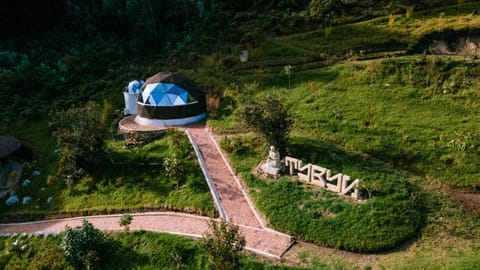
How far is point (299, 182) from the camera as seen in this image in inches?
794

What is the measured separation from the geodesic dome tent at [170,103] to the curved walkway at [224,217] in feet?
20.3

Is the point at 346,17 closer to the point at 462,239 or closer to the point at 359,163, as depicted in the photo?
the point at 359,163

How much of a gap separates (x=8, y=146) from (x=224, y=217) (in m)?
16.7

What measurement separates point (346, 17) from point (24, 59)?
3786cm

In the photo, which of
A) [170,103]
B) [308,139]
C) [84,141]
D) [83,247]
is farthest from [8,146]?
[308,139]

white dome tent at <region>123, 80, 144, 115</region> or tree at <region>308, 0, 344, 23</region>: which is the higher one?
tree at <region>308, 0, 344, 23</region>

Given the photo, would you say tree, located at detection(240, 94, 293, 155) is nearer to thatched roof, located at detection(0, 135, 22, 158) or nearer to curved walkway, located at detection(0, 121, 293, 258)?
curved walkway, located at detection(0, 121, 293, 258)

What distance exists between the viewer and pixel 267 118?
20797mm

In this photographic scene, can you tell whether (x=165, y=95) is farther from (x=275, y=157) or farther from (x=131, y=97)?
(x=275, y=157)

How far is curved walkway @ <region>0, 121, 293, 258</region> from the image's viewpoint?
17.1 metres

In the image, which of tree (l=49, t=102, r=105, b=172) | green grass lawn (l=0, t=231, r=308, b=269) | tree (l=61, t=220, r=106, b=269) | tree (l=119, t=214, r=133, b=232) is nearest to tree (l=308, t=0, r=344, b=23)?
tree (l=49, t=102, r=105, b=172)

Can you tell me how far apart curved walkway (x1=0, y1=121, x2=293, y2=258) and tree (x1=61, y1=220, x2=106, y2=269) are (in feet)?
5.51

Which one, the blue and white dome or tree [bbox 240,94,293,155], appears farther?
the blue and white dome

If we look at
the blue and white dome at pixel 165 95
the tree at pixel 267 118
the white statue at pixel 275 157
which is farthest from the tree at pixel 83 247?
the blue and white dome at pixel 165 95
